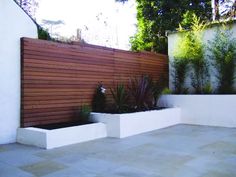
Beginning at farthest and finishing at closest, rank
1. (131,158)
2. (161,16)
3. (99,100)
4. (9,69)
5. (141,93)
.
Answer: (161,16)
(141,93)
(99,100)
(9,69)
(131,158)

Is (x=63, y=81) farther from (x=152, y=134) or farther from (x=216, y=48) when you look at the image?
(x=216, y=48)

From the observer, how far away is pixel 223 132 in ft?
24.6

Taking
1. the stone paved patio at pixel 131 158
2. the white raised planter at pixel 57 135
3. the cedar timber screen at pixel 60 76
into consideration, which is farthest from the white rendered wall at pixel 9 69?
the stone paved patio at pixel 131 158

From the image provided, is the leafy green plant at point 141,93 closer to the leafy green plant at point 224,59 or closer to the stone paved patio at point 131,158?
the stone paved patio at point 131,158

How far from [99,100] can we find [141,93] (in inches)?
48.7

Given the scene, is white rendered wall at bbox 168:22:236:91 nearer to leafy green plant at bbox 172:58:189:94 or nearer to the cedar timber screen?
leafy green plant at bbox 172:58:189:94

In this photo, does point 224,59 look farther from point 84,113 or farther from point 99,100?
point 84,113

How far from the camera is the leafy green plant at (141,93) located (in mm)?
8125

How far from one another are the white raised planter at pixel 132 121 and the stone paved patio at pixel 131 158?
343 mm

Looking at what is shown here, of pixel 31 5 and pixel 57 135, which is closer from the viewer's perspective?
pixel 57 135

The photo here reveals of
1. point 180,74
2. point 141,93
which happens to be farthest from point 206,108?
point 141,93

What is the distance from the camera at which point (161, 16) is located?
14.6 metres

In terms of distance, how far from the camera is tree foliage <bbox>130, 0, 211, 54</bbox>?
14.4 metres

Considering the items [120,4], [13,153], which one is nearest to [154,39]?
[120,4]
